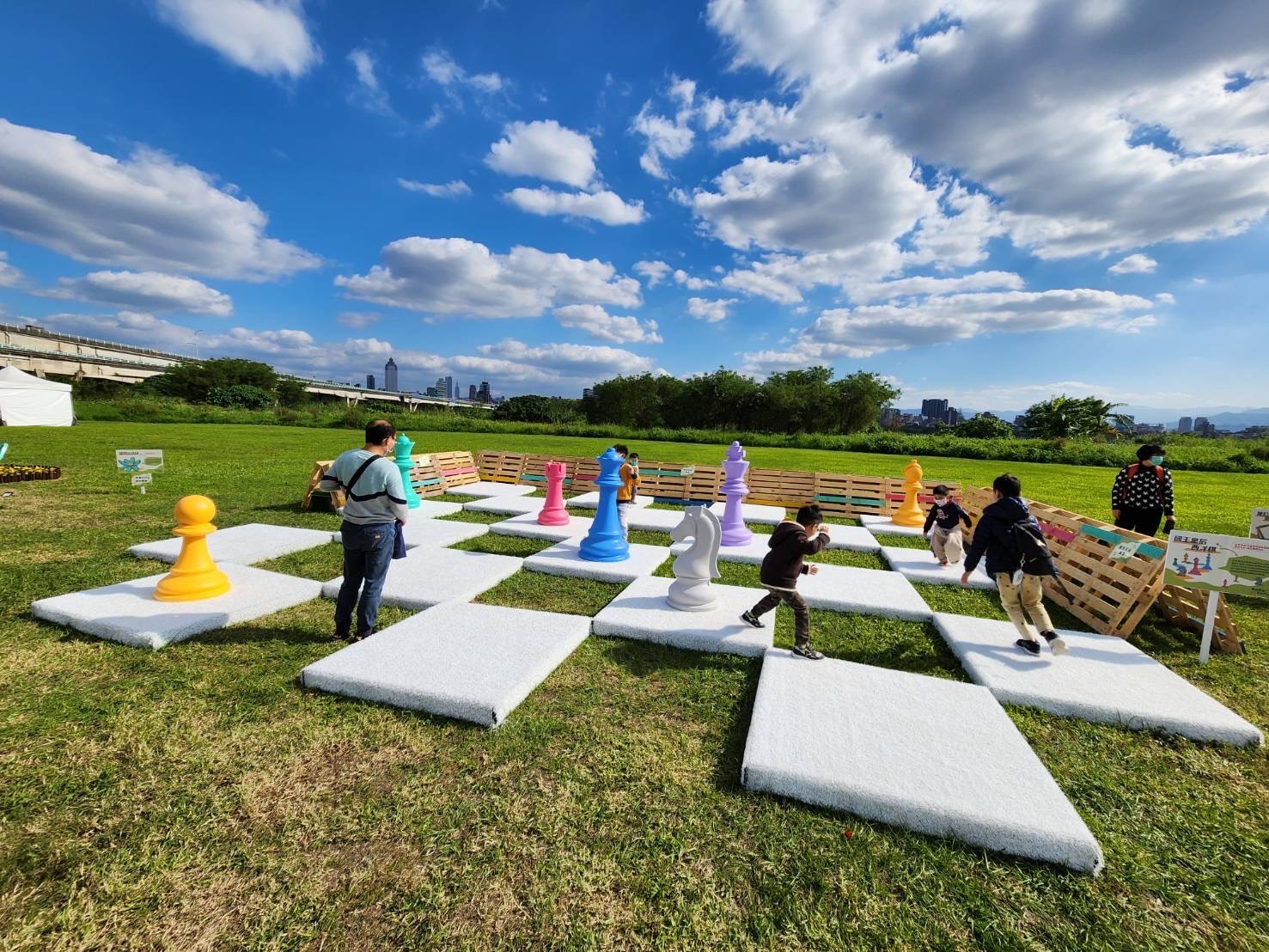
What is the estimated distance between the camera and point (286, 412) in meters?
44.2

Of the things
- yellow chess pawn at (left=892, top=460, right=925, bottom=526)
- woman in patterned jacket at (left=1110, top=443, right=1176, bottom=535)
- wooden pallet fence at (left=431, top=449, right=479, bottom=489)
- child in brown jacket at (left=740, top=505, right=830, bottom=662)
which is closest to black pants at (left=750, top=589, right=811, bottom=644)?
child in brown jacket at (left=740, top=505, right=830, bottom=662)

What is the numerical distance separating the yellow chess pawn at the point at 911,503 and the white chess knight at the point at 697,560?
22.0 ft

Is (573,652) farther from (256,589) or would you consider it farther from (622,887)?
(256,589)

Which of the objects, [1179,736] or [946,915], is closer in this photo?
[946,915]

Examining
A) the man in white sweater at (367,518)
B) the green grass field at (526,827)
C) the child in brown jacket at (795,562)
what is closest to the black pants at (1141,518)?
the green grass field at (526,827)

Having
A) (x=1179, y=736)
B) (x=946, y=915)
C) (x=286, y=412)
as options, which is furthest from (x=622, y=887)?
(x=286, y=412)

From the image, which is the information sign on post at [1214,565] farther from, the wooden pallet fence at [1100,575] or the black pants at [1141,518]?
the black pants at [1141,518]

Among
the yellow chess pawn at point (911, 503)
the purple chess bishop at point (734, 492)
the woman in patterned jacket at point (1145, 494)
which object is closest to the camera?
the woman in patterned jacket at point (1145, 494)

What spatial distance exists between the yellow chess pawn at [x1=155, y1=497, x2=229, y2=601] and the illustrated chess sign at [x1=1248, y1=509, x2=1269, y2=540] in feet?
34.2

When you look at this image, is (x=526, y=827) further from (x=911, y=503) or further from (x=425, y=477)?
(x=425, y=477)

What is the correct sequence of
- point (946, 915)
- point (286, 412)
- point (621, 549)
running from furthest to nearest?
point (286, 412) → point (621, 549) → point (946, 915)

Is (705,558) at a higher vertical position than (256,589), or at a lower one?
higher

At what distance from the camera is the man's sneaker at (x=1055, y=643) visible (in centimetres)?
452

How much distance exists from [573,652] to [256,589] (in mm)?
3459
